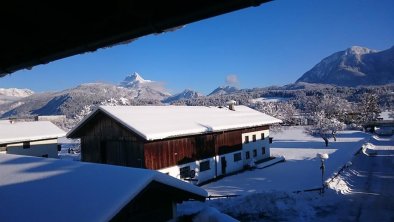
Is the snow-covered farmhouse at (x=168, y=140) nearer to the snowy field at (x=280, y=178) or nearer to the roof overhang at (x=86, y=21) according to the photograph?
the snowy field at (x=280, y=178)

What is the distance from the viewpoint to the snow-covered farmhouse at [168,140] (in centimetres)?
2367

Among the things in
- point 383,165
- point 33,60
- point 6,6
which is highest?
point 6,6

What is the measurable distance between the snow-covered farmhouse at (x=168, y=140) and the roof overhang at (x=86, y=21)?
57.0 ft

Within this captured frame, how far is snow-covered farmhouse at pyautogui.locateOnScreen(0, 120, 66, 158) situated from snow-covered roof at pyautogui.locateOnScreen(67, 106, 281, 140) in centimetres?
1073

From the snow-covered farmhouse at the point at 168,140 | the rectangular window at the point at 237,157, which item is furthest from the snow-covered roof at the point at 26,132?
the rectangular window at the point at 237,157

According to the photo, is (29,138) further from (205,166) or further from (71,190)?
(71,190)

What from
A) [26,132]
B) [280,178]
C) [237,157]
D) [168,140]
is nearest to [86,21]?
[168,140]

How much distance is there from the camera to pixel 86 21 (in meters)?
4.27

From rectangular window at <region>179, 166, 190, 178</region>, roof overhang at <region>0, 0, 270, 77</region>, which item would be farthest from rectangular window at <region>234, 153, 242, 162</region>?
roof overhang at <region>0, 0, 270, 77</region>

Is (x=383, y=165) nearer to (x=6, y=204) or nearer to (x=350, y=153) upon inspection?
(x=350, y=153)

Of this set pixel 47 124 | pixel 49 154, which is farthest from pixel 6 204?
pixel 47 124

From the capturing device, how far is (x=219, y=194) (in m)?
22.7

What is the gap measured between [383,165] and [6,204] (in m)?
35.6

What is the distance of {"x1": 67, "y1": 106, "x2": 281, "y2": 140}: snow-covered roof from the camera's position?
23891 mm
